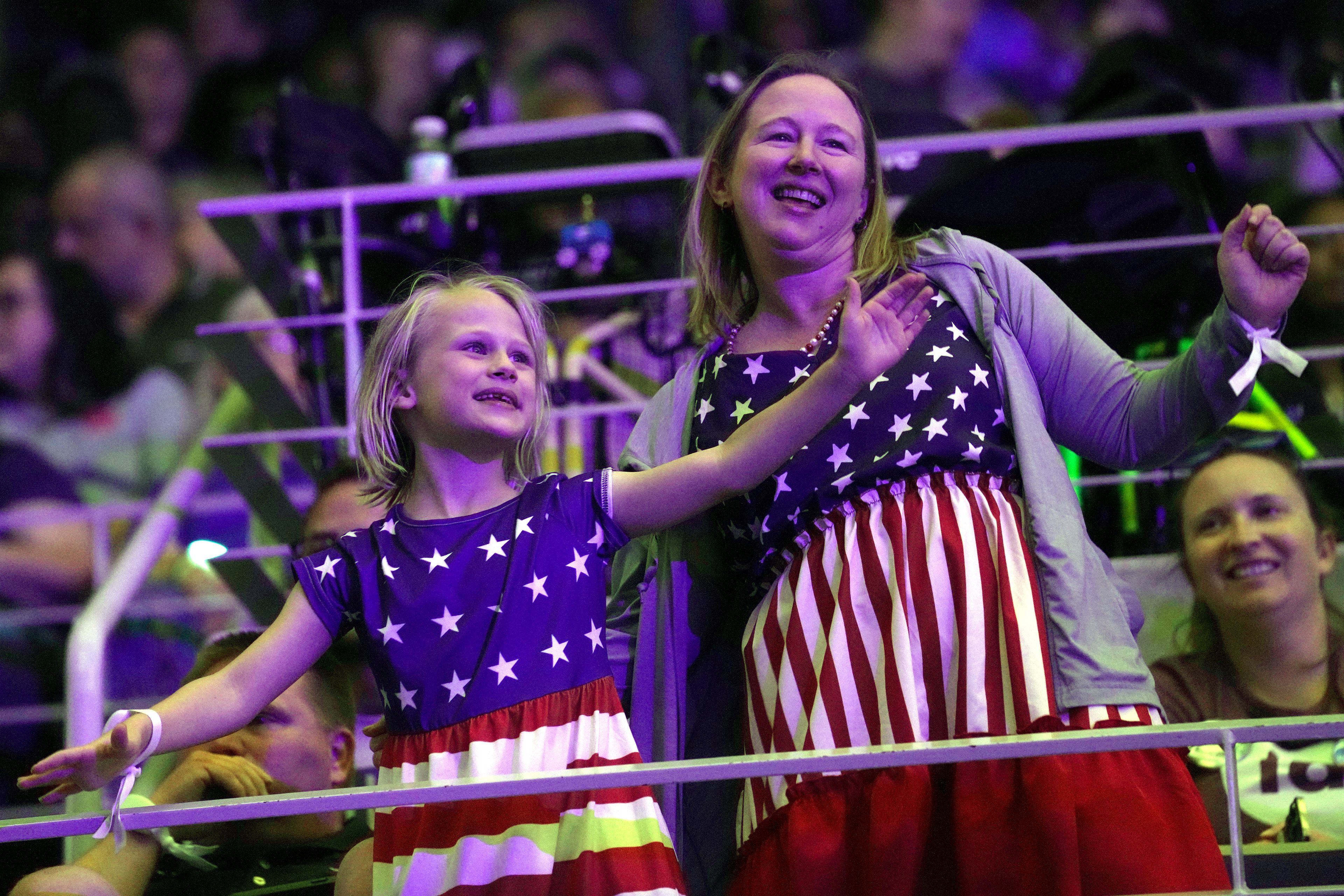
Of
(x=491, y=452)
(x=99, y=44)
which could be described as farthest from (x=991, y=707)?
(x=99, y=44)

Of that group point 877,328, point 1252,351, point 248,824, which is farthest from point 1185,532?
point 248,824

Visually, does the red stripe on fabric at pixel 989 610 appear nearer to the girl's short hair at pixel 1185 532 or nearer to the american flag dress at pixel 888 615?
the american flag dress at pixel 888 615

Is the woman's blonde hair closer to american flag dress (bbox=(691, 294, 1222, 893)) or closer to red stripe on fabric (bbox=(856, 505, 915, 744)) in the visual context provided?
american flag dress (bbox=(691, 294, 1222, 893))

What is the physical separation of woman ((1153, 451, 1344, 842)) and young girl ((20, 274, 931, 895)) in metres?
0.80

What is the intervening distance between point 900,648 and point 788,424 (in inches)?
8.2

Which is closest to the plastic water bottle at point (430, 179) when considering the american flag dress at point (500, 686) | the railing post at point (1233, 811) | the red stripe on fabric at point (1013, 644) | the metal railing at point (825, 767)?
the american flag dress at point (500, 686)

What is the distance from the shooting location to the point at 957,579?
1160mm

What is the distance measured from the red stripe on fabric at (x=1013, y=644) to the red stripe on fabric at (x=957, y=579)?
0.10 feet

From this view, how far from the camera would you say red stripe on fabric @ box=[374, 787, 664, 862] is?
1.11 meters

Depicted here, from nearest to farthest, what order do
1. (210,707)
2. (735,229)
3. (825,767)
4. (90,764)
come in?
(825,767)
(90,764)
(210,707)
(735,229)

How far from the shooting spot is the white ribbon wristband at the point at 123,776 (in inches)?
38.4

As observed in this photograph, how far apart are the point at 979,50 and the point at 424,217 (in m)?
2.24

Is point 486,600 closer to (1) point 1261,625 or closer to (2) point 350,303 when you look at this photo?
(2) point 350,303

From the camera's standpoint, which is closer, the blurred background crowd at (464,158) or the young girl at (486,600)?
the young girl at (486,600)
